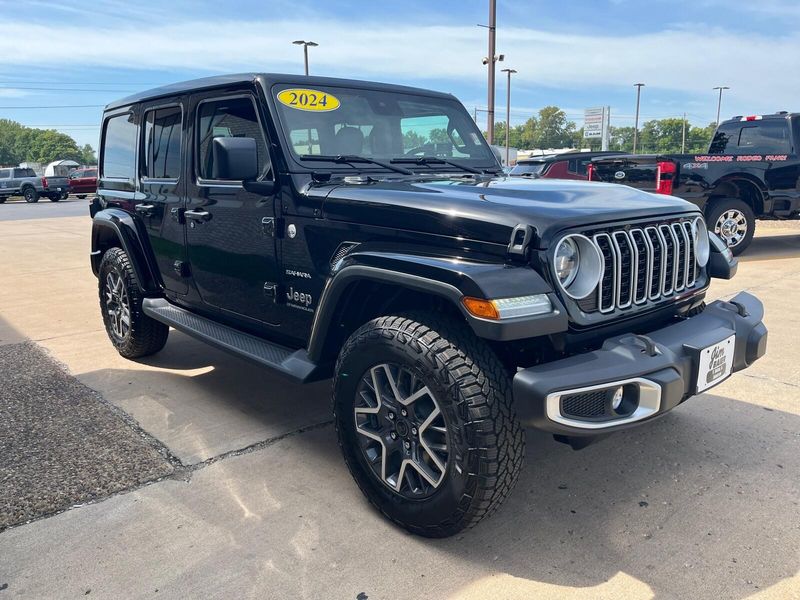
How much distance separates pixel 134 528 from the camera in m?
2.71

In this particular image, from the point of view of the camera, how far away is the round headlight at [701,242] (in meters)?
3.13

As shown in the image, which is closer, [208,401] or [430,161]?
[430,161]

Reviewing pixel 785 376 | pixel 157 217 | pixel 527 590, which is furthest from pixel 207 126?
pixel 785 376

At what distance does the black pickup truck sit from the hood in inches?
289

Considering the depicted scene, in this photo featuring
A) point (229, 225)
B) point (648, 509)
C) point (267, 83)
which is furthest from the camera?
point (229, 225)

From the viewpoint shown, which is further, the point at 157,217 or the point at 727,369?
the point at 157,217

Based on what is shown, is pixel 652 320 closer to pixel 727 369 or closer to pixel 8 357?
pixel 727 369

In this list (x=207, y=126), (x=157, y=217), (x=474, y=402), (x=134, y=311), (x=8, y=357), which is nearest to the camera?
(x=474, y=402)

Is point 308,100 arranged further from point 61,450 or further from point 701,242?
point 61,450

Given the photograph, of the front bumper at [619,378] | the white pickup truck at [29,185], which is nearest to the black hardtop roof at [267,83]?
the front bumper at [619,378]

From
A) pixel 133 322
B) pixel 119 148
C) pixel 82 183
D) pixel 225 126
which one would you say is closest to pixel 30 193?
pixel 82 183

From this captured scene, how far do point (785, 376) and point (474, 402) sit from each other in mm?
3159

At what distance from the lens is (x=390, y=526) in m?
2.71

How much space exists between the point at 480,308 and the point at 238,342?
5.87ft
